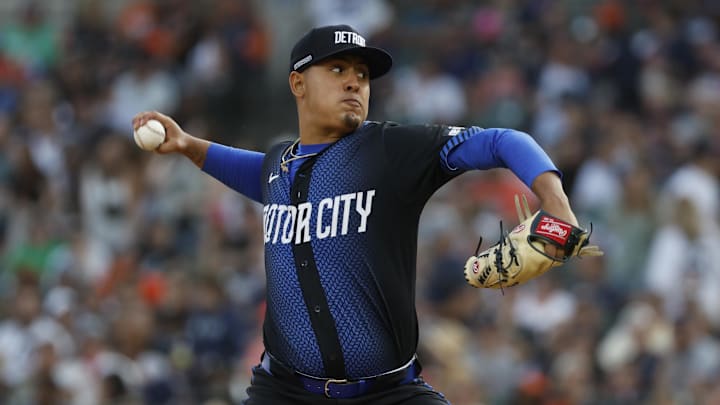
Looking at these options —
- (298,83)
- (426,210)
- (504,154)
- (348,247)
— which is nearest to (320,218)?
(348,247)

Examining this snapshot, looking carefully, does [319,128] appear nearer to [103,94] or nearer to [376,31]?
[376,31]

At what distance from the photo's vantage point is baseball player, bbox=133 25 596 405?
197 inches

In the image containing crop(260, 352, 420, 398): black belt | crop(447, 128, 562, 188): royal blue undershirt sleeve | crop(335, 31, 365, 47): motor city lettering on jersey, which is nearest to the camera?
crop(447, 128, 562, 188): royal blue undershirt sleeve

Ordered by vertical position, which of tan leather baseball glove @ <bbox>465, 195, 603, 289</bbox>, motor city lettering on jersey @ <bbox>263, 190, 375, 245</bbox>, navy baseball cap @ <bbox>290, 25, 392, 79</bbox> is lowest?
tan leather baseball glove @ <bbox>465, 195, 603, 289</bbox>

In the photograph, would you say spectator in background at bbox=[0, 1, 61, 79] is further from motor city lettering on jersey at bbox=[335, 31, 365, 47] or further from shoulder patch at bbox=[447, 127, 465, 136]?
shoulder patch at bbox=[447, 127, 465, 136]

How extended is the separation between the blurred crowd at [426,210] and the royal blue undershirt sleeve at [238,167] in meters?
3.93

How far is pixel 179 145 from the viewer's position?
19.2 feet

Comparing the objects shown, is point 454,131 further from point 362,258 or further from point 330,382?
point 330,382

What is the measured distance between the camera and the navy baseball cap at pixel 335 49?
516 centimetres

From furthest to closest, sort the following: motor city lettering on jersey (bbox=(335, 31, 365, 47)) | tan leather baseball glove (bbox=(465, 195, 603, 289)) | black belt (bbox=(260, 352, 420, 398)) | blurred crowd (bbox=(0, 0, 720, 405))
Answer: blurred crowd (bbox=(0, 0, 720, 405))
motor city lettering on jersey (bbox=(335, 31, 365, 47))
black belt (bbox=(260, 352, 420, 398))
tan leather baseball glove (bbox=(465, 195, 603, 289))

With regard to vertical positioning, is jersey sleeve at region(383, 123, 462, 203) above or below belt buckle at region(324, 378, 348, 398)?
above

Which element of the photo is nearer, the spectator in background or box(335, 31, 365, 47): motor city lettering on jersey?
box(335, 31, 365, 47): motor city lettering on jersey

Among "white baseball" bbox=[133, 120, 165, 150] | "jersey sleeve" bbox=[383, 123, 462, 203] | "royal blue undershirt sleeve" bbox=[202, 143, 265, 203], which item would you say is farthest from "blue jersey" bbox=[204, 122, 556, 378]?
"white baseball" bbox=[133, 120, 165, 150]

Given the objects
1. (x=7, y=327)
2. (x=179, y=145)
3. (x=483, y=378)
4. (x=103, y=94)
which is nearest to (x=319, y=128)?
(x=179, y=145)
